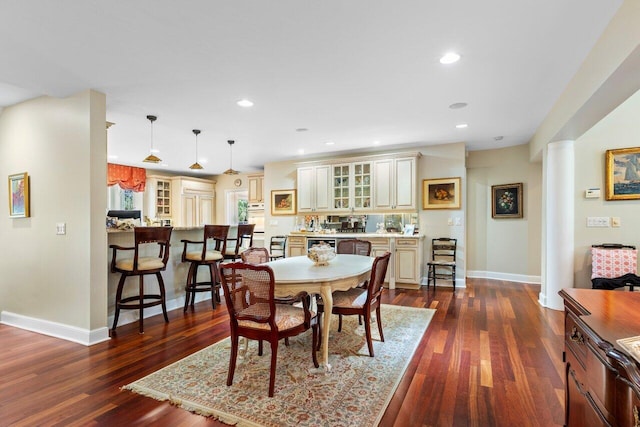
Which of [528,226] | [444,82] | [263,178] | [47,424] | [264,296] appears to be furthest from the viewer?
[263,178]

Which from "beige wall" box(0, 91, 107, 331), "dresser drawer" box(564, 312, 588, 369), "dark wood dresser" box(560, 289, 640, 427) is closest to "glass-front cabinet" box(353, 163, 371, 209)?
"beige wall" box(0, 91, 107, 331)

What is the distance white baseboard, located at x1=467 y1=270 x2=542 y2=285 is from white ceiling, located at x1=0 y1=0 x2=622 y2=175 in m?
2.91

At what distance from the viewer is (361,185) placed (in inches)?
244

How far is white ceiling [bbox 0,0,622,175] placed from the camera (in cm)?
206

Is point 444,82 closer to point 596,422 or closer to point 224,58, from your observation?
point 224,58

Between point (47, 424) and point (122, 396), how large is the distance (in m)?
0.39

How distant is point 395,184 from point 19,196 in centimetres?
533

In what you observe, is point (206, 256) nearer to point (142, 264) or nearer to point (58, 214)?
point (142, 264)

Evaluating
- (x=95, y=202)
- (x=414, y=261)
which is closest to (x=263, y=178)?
(x=414, y=261)

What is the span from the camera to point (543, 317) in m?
3.86

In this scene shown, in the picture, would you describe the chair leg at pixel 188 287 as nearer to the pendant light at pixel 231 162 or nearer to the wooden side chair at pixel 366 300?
the pendant light at pixel 231 162

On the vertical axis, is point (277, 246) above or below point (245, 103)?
below

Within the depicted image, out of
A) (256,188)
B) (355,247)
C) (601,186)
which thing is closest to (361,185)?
(355,247)

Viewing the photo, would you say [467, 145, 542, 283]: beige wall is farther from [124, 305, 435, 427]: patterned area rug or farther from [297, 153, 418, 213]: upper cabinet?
[124, 305, 435, 427]: patterned area rug
